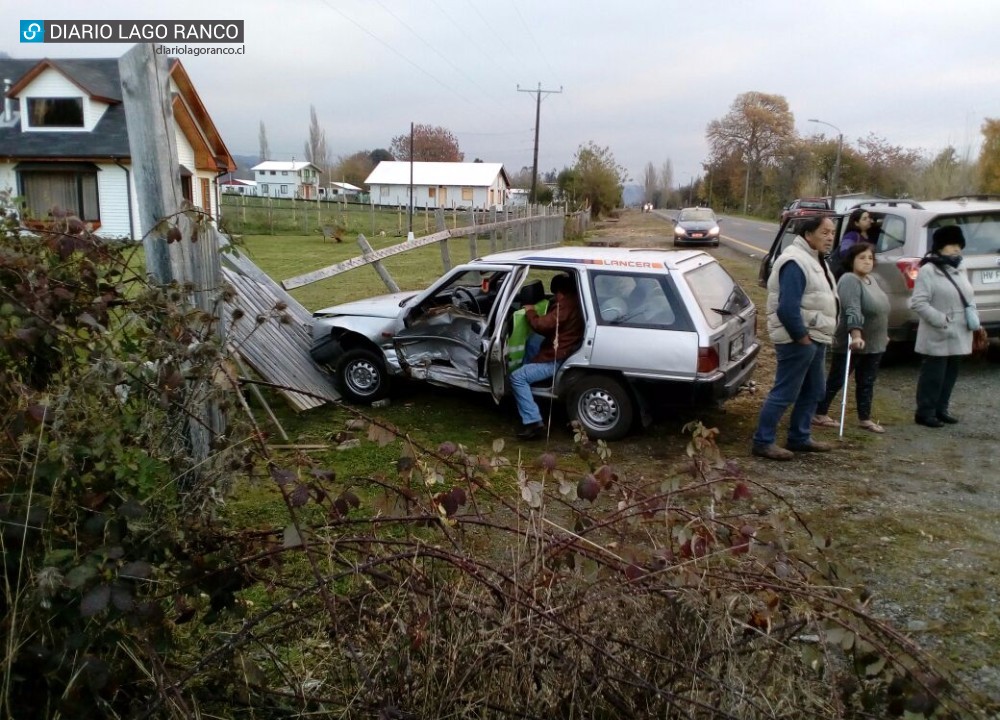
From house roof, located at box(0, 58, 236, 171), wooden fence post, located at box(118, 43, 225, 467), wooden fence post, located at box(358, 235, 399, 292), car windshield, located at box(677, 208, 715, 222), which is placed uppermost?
house roof, located at box(0, 58, 236, 171)

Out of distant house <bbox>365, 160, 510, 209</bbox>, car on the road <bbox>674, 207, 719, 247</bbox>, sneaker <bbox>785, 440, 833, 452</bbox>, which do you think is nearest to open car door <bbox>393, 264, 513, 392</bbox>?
sneaker <bbox>785, 440, 833, 452</bbox>

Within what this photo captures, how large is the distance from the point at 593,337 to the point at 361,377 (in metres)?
2.31

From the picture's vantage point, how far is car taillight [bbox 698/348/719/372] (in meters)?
6.24

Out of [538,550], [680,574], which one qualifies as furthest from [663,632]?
[538,550]

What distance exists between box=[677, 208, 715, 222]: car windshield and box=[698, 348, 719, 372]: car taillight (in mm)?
26717

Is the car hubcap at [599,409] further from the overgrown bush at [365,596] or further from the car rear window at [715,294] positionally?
the overgrown bush at [365,596]

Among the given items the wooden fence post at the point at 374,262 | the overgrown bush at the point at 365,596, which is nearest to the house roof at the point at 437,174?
the wooden fence post at the point at 374,262

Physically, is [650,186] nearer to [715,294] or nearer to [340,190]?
[340,190]

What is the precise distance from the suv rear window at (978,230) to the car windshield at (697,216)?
23.4 metres

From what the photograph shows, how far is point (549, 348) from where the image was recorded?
687cm

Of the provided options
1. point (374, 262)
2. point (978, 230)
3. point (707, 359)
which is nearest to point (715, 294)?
point (707, 359)

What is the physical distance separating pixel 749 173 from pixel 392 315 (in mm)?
81560

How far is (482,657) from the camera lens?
7.90 feet

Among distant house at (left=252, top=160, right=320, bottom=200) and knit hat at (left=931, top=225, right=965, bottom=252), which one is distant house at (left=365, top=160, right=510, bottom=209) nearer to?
distant house at (left=252, top=160, right=320, bottom=200)
